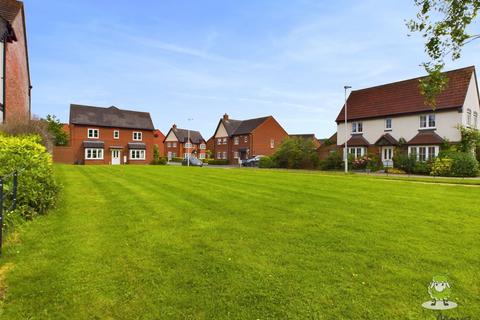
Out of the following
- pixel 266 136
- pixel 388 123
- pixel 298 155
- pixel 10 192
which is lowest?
pixel 10 192

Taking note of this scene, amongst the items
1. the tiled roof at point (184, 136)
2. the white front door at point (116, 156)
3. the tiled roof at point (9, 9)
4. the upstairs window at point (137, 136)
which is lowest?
the white front door at point (116, 156)

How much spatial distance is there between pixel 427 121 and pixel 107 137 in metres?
42.8

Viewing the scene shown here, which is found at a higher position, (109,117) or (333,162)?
(109,117)

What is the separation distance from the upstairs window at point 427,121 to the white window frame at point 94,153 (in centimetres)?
4261

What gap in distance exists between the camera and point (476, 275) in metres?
4.53

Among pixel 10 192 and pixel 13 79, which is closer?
pixel 10 192

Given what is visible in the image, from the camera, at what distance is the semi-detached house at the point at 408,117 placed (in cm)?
2900

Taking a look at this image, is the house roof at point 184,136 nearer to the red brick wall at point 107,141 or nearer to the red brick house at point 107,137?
the red brick house at point 107,137

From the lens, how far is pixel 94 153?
153 ft

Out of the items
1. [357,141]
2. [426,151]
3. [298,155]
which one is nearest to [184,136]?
[298,155]

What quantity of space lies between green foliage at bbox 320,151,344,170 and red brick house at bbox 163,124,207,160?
5092cm

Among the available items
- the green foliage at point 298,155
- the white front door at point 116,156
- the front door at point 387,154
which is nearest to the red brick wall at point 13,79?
the white front door at point 116,156

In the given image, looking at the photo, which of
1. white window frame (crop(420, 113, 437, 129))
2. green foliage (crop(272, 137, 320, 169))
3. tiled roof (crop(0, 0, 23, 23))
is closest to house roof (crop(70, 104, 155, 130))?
green foliage (crop(272, 137, 320, 169))

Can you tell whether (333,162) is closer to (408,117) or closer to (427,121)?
(408,117)
